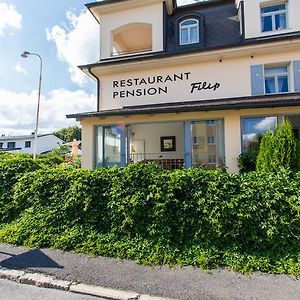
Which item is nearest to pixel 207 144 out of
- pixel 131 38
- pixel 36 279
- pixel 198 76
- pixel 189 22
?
pixel 198 76

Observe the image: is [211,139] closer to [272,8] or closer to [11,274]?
[272,8]

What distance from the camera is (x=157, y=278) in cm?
389

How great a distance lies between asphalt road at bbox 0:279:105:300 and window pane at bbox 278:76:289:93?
401 inches

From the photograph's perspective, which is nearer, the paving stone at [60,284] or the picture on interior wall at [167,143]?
the paving stone at [60,284]

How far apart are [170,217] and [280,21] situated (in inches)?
417

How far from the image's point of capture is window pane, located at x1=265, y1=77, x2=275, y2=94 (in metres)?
10.0

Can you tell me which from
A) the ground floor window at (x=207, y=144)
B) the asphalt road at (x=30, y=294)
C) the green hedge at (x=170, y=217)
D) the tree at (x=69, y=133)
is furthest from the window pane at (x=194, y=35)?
the tree at (x=69, y=133)

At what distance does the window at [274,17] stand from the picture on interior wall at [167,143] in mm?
7192

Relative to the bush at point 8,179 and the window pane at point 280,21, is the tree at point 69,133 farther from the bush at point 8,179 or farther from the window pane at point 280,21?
the bush at point 8,179

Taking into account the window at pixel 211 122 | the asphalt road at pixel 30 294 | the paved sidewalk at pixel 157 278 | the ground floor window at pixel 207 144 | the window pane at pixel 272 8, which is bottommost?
the asphalt road at pixel 30 294

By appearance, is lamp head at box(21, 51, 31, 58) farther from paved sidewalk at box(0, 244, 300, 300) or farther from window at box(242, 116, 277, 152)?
paved sidewalk at box(0, 244, 300, 300)

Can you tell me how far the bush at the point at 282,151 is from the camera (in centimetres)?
549

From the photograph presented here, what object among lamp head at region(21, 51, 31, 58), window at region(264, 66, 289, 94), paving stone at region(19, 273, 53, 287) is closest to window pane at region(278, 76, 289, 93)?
window at region(264, 66, 289, 94)

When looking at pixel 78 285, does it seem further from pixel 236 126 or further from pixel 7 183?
pixel 236 126
